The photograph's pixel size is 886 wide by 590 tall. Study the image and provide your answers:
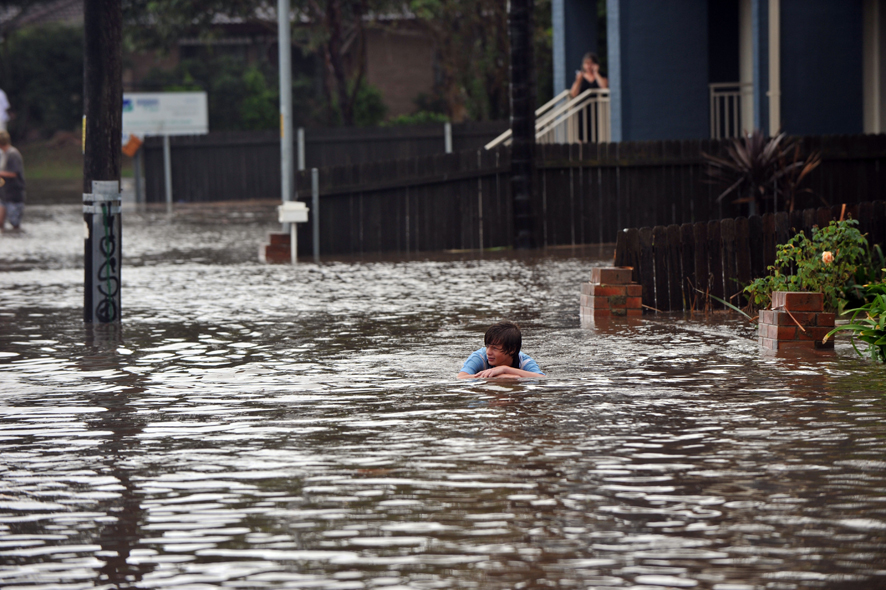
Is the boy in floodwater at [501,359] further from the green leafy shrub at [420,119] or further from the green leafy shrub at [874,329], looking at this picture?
the green leafy shrub at [420,119]

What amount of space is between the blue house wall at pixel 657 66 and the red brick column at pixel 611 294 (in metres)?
9.98

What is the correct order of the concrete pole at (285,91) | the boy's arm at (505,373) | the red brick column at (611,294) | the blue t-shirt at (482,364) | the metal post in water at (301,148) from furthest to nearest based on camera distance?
the metal post in water at (301,148)
the concrete pole at (285,91)
the red brick column at (611,294)
the blue t-shirt at (482,364)
the boy's arm at (505,373)

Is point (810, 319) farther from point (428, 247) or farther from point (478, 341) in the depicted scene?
point (428, 247)

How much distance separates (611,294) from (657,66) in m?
10.5

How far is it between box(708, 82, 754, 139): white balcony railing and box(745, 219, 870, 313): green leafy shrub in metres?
11.3

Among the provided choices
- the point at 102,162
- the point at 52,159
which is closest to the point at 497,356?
the point at 102,162

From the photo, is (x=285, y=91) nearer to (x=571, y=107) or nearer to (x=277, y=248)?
(x=277, y=248)

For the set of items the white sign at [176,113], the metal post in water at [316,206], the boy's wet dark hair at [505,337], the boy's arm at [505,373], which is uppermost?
the white sign at [176,113]


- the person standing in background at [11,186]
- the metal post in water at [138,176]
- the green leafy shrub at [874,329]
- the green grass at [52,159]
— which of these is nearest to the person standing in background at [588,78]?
the person standing in background at [11,186]

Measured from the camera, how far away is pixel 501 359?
8.34 meters

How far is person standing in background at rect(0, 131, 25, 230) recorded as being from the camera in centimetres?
2325

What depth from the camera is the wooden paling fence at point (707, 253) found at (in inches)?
459

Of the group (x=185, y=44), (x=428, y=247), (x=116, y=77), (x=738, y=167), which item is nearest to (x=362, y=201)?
(x=428, y=247)

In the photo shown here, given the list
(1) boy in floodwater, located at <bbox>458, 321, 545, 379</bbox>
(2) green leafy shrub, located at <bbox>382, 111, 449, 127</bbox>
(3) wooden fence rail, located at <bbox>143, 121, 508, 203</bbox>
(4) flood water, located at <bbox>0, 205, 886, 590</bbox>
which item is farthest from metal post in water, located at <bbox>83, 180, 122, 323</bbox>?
(2) green leafy shrub, located at <bbox>382, 111, 449, 127</bbox>
